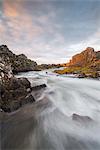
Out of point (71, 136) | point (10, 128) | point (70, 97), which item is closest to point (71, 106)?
point (70, 97)

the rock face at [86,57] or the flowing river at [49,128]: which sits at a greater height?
the rock face at [86,57]

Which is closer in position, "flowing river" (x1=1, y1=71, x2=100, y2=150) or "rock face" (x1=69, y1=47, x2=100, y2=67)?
"flowing river" (x1=1, y1=71, x2=100, y2=150)

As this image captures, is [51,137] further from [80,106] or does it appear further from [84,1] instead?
[84,1]

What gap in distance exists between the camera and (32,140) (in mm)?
5957

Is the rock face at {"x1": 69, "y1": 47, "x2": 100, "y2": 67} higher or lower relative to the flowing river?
higher

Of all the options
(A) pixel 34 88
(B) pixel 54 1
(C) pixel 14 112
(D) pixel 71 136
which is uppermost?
(B) pixel 54 1

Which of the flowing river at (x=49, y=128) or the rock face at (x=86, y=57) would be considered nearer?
the flowing river at (x=49, y=128)

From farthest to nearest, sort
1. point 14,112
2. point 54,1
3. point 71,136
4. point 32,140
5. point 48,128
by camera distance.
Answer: point 54,1
point 14,112
point 48,128
point 71,136
point 32,140

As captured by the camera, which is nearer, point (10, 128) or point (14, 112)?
point (10, 128)

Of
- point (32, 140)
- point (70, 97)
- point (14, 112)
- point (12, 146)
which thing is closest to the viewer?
point (12, 146)

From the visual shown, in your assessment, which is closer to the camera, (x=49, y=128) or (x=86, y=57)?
(x=49, y=128)

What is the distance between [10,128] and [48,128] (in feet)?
5.52

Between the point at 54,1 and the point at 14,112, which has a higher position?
the point at 54,1

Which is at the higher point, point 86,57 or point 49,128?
point 86,57
